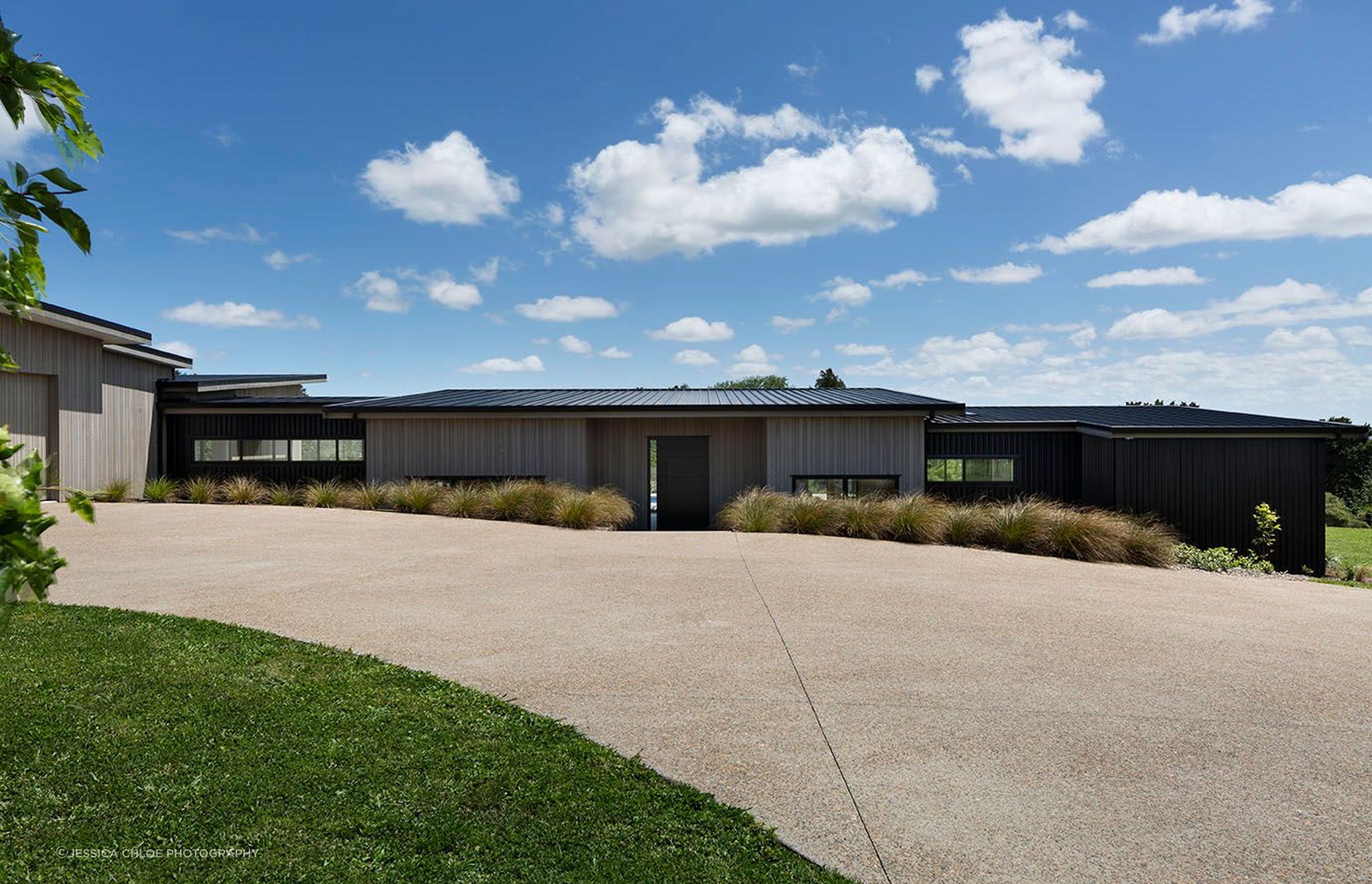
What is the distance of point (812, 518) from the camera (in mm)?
13031

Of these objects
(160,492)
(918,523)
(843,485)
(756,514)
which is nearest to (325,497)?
(160,492)

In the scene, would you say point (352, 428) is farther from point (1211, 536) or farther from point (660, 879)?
point (1211, 536)

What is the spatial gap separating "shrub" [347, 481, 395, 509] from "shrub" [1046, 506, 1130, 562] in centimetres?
1222

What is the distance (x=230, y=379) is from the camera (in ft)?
68.8

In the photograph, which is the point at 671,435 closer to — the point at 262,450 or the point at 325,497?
the point at 325,497

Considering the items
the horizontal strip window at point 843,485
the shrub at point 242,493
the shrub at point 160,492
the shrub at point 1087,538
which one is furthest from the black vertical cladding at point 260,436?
the shrub at point 1087,538

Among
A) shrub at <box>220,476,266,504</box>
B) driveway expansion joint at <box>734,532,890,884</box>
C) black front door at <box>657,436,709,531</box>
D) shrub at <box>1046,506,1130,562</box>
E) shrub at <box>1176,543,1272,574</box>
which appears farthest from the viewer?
black front door at <box>657,436,709,531</box>

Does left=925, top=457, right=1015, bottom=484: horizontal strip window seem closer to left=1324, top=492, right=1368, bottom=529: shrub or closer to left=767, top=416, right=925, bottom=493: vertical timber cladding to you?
left=767, top=416, right=925, bottom=493: vertical timber cladding

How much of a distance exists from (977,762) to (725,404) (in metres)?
12.1

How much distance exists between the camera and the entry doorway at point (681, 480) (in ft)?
55.9

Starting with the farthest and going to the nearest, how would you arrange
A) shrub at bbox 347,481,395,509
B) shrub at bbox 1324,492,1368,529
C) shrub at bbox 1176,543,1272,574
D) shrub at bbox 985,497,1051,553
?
shrub at bbox 1324,492,1368,529, shrub at bbox 347,481,395,509, shrub at bbox 1176,543,1272,574, shrub at bbox 985,497,1051,553

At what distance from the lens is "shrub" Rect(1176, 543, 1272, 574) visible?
12539 millimetres

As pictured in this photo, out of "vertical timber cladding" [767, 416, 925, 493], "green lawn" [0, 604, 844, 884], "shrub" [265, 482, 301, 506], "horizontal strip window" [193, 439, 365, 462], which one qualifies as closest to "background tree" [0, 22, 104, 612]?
"green lawn" [0, 604, 844, 884]

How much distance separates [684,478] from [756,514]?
4.10 metres
